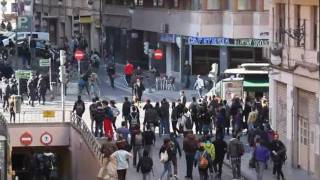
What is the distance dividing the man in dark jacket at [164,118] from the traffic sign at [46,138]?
261 inches

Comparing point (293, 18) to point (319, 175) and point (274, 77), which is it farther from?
point (319, 175)

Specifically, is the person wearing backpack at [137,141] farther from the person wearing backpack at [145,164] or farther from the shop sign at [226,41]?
the shop sign at [226,41]

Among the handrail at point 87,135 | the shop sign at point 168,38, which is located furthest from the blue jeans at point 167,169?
the shop sign at point 168,38

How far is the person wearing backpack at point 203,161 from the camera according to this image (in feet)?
102

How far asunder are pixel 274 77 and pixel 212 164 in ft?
24.1

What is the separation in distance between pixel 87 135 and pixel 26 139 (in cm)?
791

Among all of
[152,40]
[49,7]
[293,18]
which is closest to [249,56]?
[152,40]

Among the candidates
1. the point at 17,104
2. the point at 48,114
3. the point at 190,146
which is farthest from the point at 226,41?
the point at 190,146

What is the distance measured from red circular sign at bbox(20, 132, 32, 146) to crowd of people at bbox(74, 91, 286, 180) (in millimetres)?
3899

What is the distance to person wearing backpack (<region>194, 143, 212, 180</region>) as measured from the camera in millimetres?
31234

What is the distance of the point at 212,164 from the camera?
106 ft

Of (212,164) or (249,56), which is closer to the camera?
(212,164)

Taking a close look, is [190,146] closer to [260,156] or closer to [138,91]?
[260,156]

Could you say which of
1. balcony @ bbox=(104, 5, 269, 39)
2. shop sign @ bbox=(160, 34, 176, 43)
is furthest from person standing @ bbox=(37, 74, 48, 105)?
shop sign @ bbox=(160, 34, 176, 43)
